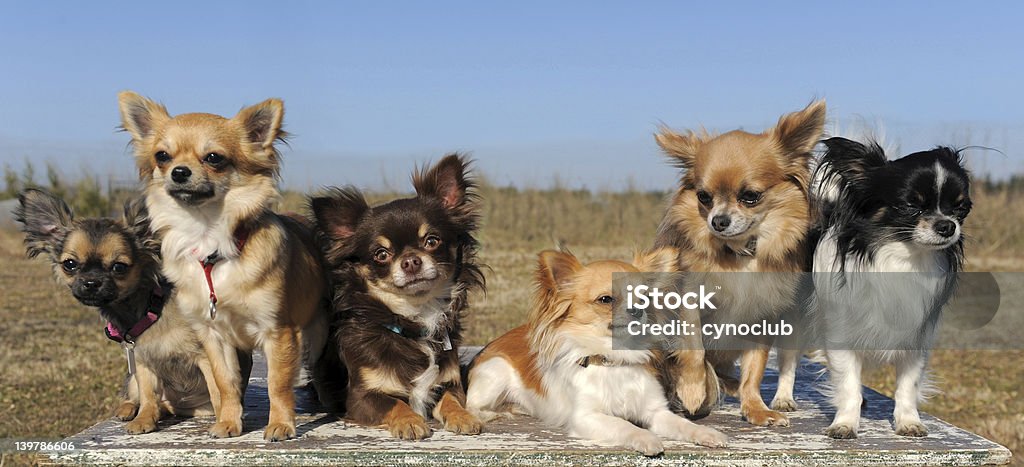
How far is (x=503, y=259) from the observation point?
11.5 m

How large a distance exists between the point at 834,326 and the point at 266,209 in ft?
7.12

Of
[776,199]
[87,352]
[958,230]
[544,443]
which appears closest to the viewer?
[958,230]

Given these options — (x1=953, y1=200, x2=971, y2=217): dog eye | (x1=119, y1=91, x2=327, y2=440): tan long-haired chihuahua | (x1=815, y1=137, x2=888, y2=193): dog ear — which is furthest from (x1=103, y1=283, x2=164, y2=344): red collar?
(x1=953, y1=200, x2=971, y2=217): dog eye

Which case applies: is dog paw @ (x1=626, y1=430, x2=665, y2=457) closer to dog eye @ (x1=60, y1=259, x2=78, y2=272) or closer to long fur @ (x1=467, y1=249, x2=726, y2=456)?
long fur @ (x1=467, y1=249, x2=726, y2=456)

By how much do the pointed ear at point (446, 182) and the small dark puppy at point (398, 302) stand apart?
0.02 meters

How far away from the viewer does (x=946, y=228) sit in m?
2.82

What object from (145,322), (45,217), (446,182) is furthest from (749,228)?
(45,217)

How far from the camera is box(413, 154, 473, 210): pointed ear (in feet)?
11.4

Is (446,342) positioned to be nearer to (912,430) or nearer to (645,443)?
(645,443)

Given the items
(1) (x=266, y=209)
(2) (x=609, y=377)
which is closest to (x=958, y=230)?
(2) (x=609, y=377)

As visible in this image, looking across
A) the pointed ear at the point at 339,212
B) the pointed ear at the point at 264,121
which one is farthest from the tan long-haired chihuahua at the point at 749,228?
the pointed ear at the point at 264,121

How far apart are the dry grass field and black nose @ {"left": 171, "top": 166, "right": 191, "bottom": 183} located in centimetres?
135

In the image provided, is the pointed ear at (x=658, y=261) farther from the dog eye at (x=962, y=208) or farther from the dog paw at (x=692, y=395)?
the dog eye at (x=962, y=208)

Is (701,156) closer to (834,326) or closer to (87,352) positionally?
(834,326)
